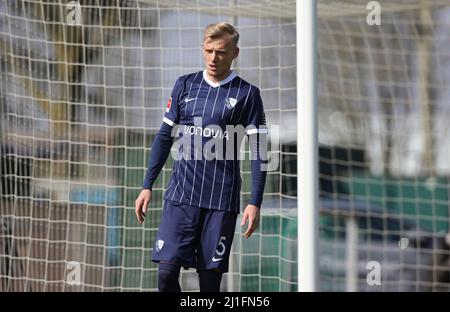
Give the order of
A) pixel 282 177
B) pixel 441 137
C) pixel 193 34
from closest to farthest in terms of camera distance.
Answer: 1. pixel 193 34
2. pixel 282 177
3. pixel 441 137

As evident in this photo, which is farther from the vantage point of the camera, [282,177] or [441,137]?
[441,137]

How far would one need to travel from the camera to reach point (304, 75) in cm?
534

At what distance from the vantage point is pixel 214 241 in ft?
16.5

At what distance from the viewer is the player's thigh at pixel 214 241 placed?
5012 millimetres

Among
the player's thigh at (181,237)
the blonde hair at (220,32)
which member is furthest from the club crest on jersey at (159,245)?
the blonde hair at (220,32)

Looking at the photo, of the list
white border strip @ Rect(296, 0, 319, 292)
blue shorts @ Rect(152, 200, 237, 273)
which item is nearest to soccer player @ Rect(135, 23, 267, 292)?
blue shorts @ Rect(152, 200, 237, 273)

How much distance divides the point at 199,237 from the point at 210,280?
215 mm

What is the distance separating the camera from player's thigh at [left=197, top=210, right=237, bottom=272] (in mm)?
5012

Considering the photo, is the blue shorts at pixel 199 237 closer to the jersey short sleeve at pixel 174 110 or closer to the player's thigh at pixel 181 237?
the player's thigh at pixel 181 237

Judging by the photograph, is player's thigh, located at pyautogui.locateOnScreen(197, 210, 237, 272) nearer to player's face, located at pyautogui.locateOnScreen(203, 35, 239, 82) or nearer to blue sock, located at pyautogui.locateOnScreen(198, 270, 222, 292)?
blue sock, located at pyautogui.locateOnScreen(198, 270, 222, 292)

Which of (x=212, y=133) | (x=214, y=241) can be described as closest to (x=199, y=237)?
(x=214, y=241)

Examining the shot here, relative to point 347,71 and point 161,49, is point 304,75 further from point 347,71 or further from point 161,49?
point 347,71
